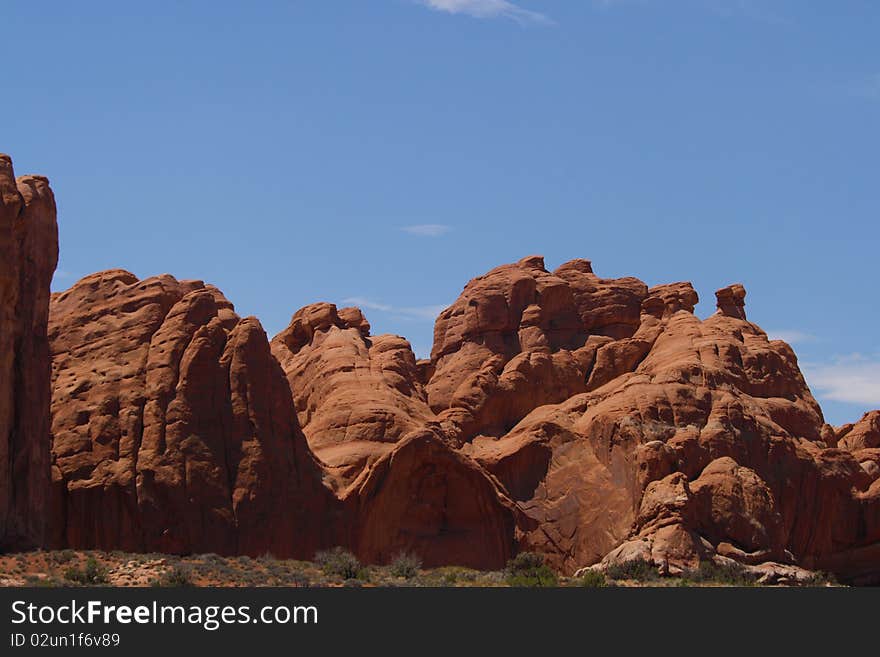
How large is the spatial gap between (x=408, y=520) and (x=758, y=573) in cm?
1344

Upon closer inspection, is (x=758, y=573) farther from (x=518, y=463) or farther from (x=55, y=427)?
(x=55, y=427)

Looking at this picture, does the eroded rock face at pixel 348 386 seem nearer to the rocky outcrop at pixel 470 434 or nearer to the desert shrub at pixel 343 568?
the rocky outcrop at pixel 470 434

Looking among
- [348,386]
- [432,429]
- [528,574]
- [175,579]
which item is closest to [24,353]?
[175,579]

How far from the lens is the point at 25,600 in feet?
106

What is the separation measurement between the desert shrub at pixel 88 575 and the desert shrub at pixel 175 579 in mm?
1278

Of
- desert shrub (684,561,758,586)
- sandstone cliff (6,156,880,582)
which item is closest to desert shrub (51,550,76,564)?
sandstone cliff (6,156,880,582)

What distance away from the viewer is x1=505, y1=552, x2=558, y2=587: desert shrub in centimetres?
4481

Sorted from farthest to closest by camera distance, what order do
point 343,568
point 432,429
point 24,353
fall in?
point 432,429, point 24,353, point 343,568

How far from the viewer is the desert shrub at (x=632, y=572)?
165 feet

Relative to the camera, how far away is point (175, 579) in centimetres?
4012

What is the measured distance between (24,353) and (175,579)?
381 inches

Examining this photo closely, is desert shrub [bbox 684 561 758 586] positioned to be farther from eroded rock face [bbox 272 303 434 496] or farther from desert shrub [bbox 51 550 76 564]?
desert shrub [bbox 51 550 76 564]

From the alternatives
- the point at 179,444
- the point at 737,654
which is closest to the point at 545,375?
the point at 179,444

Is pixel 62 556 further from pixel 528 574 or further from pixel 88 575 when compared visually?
pixel 528 574
